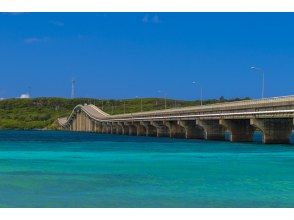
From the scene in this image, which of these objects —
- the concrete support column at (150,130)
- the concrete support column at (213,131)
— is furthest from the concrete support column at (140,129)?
the concrete support column at (213,131)

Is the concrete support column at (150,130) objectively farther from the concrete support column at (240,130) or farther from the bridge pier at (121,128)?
the concrete support column at (240,130)

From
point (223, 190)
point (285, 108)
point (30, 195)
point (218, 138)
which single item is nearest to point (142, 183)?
point (223, 190)

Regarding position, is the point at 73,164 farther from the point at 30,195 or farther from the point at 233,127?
the point at 233,127

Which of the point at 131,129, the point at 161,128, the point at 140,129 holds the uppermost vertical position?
the point at 131,129

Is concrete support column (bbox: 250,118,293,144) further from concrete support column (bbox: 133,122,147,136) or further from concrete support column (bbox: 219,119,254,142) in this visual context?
concrete support column (bbox: 133,122,147,136)

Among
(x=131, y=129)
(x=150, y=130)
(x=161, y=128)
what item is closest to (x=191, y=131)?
(x=161, y=128)

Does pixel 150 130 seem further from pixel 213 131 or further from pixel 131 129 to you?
pixel 213 131
